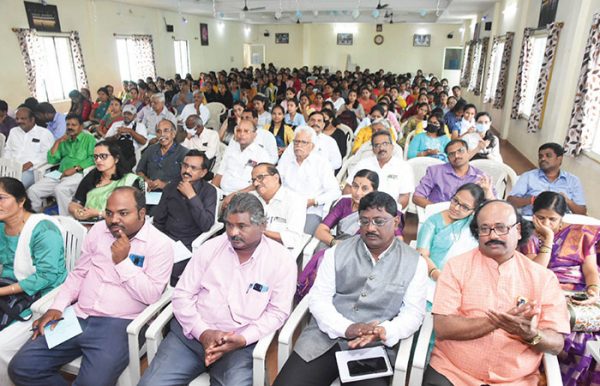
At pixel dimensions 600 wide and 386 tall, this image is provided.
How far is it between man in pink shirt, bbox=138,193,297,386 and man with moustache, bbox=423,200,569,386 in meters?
0.75

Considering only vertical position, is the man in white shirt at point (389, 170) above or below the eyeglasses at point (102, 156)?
below

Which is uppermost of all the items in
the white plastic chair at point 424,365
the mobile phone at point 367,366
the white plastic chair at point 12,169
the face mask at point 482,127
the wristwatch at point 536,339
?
the face mask at point 482,127

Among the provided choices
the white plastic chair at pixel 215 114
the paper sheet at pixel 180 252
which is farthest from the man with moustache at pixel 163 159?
the white plastic chair at pixel 215 114

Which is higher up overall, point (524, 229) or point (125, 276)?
point (524, 229)

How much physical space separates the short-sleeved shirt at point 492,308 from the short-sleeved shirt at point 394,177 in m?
1.62

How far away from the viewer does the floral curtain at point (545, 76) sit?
596 centimetres

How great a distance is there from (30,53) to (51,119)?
3.91 m

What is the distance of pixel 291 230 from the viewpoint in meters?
2.74

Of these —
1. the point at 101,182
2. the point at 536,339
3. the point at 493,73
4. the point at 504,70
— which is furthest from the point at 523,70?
the point at 101,182

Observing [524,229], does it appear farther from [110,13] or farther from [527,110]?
[110,13]

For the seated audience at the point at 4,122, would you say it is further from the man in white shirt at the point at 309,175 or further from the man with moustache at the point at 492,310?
the man with moustache at the point at 492,310

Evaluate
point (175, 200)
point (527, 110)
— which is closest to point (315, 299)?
point (175, 200)

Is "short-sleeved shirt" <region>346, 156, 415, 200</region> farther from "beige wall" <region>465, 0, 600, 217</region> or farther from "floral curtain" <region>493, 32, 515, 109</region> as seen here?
"floral curtain" <region>493, 32, 515, 109</region>

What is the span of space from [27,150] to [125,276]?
3434mm
